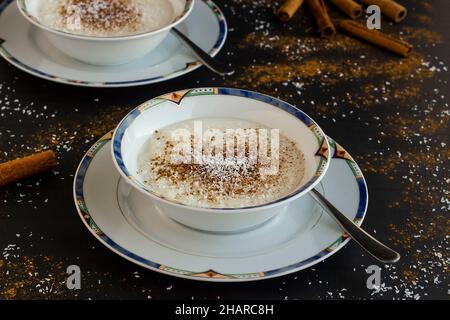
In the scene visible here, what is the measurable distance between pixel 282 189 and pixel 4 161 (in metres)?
0.57

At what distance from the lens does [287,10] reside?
1.93 metres

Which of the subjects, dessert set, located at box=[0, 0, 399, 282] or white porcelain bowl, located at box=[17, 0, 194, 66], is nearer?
dessert set, located at box=[0, 0, 399, 282]

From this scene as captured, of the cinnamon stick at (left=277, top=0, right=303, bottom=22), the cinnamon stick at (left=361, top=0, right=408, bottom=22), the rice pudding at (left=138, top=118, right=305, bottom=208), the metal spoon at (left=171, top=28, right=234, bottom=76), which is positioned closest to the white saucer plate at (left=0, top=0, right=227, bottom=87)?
the metal spoon at (left=171, top=28, right=234, bottom=76)

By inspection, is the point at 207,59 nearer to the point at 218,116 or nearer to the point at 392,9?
the point at 218,116

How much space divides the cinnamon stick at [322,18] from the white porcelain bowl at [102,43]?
0.41 metres

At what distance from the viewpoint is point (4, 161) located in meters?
1.36

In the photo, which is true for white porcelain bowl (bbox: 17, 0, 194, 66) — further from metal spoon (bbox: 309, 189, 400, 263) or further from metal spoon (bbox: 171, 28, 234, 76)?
metal spoon (bbox: 309, 189, 400, 263)

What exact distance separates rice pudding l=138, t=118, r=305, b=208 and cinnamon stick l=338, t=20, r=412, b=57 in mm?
686

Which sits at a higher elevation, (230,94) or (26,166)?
(230,94)

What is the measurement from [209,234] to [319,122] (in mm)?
509

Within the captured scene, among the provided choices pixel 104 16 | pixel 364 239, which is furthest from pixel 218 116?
pixel 104 16

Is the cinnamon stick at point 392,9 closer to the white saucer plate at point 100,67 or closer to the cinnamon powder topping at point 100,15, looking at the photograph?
the white saucer plate at point 100,67

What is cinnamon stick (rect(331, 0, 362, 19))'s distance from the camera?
1.97 meters

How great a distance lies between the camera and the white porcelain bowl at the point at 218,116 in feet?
3.58
